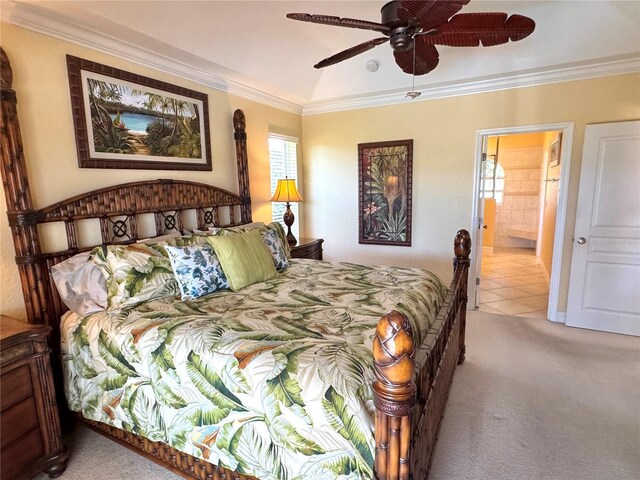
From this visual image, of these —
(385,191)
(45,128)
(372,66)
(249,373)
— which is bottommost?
(249,373)

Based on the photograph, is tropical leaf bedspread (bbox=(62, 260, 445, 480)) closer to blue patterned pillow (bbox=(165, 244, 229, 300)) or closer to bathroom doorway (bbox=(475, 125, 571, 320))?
blue patterned pillow (bbox=(165, 244, 229, 300))

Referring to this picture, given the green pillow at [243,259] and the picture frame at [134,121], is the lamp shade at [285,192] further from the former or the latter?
the green pillow at [243,259]

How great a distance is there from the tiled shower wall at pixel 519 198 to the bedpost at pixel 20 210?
8227 mm

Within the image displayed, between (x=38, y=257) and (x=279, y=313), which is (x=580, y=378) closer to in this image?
(x=279, y=313)

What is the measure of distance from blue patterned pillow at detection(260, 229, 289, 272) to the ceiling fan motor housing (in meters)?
1.69

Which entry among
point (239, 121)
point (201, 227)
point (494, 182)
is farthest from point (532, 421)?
point (494, 182)

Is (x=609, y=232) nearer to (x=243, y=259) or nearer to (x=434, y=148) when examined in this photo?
(x=434, y=148)

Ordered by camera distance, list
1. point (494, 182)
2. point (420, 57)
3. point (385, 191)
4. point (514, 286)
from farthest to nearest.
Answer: point (494, 182)
point (514, 286)
point (385, 191)
point (420, 57)

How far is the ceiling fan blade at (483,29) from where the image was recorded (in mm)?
1798

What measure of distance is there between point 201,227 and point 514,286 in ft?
14.8

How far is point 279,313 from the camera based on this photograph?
190 cm

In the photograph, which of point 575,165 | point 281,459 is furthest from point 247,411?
point 575,165

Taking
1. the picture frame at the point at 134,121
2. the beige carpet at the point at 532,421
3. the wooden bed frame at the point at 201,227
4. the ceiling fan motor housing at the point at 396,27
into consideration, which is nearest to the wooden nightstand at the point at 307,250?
the wooden bed frame at the point at 201,227

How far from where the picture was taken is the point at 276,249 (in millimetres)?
2891
